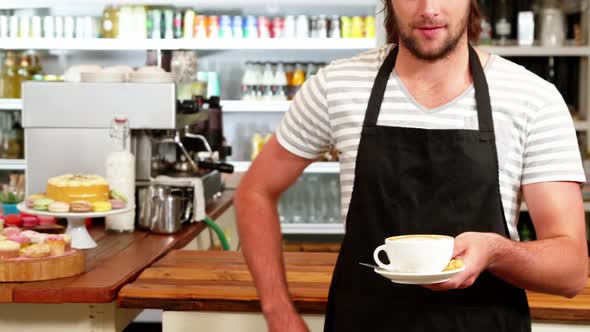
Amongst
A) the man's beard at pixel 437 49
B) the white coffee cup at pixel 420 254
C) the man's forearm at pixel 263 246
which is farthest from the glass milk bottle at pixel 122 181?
the white coffee cup at pixel 420 254

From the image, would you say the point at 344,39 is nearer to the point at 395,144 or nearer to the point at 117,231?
the point at 117,231

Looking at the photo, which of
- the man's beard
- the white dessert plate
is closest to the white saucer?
the man's beard

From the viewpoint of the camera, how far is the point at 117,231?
337 centimetres

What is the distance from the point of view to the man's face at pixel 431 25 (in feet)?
5.15

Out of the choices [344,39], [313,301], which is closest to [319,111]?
[313,301]

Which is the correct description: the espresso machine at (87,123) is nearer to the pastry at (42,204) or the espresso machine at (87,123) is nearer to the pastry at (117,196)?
the pastry at (117,196)

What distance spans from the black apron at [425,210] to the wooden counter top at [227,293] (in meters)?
0.43

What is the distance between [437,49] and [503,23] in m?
4.04

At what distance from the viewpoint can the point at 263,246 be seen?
175 cm

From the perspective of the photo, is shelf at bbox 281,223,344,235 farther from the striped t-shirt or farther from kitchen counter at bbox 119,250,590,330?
the striped t-shirt

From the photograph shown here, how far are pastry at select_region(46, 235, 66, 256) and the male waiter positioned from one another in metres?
0.88

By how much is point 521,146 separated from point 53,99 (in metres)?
2.39

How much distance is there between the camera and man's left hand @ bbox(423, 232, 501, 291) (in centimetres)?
139

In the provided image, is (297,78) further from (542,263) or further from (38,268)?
(542,263)
